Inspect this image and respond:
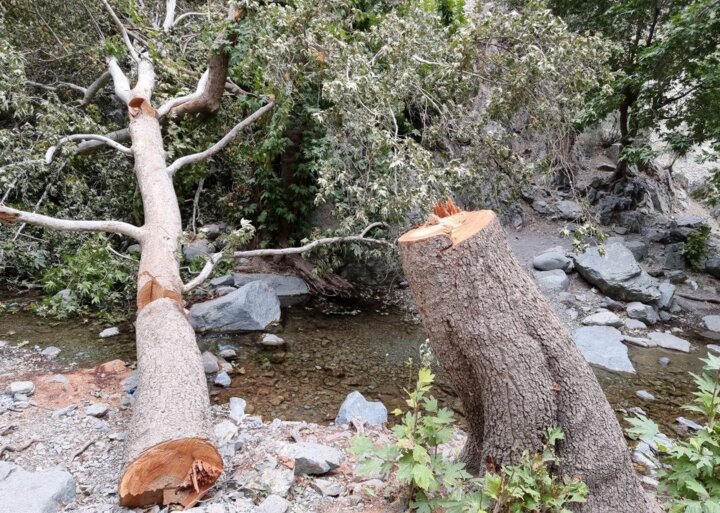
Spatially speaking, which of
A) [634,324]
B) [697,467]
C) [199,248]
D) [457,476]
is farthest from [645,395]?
[199,248]

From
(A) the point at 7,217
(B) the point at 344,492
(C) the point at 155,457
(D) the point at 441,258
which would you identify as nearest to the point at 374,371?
(B) the point at 344,492

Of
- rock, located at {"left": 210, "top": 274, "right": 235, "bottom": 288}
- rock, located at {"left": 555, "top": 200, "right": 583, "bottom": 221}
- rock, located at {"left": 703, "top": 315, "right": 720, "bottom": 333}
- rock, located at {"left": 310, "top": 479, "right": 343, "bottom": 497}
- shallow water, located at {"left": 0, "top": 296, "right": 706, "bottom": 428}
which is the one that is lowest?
rock, located at {"left": 703, "top": 315, "right": 720, "bottom": 333}

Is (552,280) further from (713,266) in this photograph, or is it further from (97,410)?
(97,410)

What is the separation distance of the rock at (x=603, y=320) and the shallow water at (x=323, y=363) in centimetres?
56

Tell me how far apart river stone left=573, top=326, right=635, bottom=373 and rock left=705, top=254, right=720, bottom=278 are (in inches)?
133

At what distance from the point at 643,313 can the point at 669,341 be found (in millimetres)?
687

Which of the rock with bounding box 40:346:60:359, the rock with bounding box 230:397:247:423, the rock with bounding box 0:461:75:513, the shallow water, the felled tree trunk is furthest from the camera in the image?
the rock with bounding box 40:346:60:359

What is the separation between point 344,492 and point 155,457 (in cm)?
104

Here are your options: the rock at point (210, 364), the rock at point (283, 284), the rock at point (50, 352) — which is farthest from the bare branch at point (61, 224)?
the rock at point (283, 284)

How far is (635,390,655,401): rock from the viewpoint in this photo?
14.8 feet

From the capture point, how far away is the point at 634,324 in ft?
20.7

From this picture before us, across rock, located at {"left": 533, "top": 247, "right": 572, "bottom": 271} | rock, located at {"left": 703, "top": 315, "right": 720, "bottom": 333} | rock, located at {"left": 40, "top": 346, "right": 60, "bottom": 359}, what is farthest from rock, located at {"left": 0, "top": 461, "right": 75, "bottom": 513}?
rock, located at {"left": 703, "top": 315, "right": 720, "bottom": 333}

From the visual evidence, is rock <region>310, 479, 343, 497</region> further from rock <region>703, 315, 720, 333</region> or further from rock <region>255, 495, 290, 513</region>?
rock <region>703, 315, 720, 333</region>

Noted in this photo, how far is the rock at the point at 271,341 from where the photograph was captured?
17.5 ft
